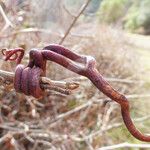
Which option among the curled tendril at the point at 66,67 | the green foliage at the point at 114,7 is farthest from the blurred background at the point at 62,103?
the green foliage at the point at 114,7

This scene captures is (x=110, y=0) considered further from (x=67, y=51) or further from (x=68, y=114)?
(x=67, y=51)

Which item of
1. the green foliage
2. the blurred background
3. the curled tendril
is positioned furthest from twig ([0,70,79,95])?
the green foliage

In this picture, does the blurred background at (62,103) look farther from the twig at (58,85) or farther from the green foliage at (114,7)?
the green foliage at (114,7)

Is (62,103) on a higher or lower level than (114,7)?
higher

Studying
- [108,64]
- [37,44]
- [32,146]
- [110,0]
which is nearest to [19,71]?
[37,44]

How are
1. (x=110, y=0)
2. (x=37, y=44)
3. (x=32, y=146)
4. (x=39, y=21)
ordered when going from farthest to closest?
(x=110, y=0) < (x=32, y=146) < (x=39, y=21) < (x=37, y=44)

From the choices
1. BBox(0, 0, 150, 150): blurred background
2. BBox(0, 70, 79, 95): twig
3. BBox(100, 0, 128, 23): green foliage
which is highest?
BBox(0, 70, 79, 95): twig

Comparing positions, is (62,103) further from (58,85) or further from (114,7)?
(114,7)

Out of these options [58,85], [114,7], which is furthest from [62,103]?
[114,7]

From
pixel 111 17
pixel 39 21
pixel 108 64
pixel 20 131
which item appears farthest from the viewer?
pixel 111 17

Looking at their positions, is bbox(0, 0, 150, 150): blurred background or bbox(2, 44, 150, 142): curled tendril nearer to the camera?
bbox(2, 44, 150, 142): curled tendril

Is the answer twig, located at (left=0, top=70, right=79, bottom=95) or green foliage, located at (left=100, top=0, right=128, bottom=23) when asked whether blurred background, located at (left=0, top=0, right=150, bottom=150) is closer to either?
→ twig, located at (left=0, top=70, right=79, bottom=95)
